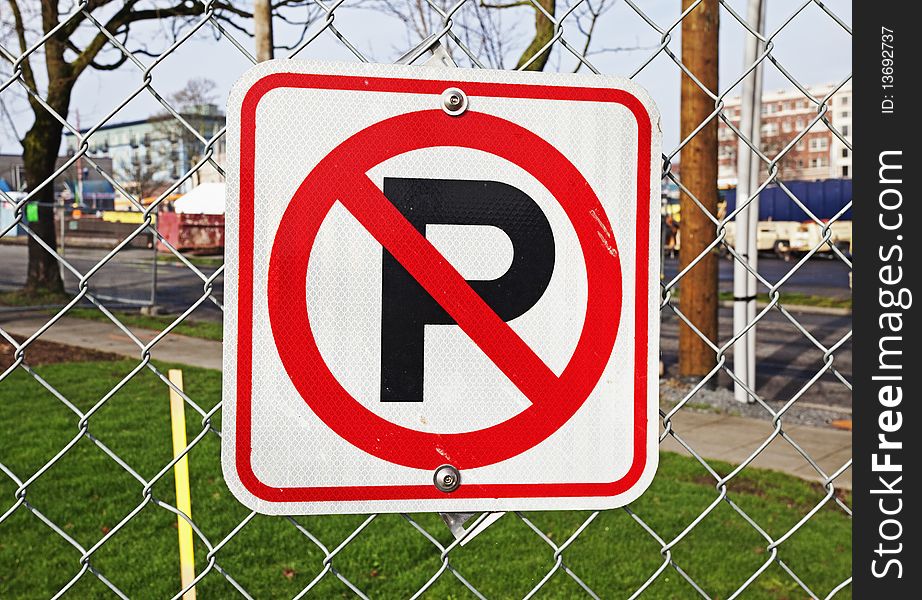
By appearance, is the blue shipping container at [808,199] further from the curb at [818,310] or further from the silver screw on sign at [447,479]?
the silver screw on sign at [447,479]

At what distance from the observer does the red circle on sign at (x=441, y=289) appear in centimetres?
149

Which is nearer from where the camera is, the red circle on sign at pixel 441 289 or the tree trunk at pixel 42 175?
the red circle on sign at pixel 441 289

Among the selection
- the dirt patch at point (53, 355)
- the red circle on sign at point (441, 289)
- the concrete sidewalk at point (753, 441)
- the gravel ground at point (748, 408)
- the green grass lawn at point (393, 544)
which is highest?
the red circle on sign at point (441, 289)

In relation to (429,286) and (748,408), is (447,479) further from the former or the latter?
(748,408)

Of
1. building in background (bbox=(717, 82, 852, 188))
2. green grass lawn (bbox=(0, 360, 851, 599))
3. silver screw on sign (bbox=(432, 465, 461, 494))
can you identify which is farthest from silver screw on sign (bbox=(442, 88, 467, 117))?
building in background (bbox=(717, 82, 852, 188))

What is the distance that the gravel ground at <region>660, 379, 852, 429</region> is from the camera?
26.3 ft

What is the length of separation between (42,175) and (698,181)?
36.3ft

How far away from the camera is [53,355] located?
1058cm

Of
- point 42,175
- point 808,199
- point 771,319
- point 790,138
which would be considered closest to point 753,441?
point 771,319

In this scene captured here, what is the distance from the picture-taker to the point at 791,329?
14.1 metres

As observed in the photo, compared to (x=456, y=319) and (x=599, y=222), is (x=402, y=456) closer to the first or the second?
(x=456, y=319)

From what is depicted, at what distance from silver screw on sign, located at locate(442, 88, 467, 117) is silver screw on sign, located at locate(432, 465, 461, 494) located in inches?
21.8

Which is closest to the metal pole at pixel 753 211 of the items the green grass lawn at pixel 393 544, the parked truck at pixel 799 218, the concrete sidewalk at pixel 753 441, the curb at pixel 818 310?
the concrete sidewalk at pixel 753 441
